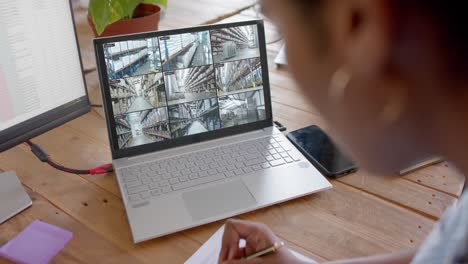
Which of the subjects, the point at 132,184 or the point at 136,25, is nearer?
the point at 132,184

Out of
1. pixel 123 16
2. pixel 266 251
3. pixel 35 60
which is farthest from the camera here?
pixel 123 16

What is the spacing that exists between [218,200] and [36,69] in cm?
39

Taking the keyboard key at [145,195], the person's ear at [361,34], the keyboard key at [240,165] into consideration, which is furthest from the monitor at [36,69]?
the person's ear at [361,34]

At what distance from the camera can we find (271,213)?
0.86 metres

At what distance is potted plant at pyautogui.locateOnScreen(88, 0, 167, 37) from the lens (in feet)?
3.54

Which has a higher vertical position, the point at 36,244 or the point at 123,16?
the point at 123,16

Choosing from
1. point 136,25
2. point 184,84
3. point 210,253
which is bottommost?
point 210,253

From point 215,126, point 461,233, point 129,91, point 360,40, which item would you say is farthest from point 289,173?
point 360,40

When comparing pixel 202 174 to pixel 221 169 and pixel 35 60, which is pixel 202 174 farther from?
pixel 35 60

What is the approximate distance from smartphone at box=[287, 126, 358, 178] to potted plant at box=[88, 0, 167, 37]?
44cm

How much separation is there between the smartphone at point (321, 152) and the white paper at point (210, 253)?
0.23 metres

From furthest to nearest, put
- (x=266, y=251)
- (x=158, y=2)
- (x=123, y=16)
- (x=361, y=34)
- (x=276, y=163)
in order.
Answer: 1. (x=158, y=2)
2. (x=123, y=16)
3. (x=276, y=163)
4. (x=266, y=251)
5. (x=361, y=34)

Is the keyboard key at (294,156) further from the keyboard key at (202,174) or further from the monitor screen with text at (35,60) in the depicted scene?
the monitor screen with text at (35,60)

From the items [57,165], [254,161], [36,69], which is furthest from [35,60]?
[254,161]
